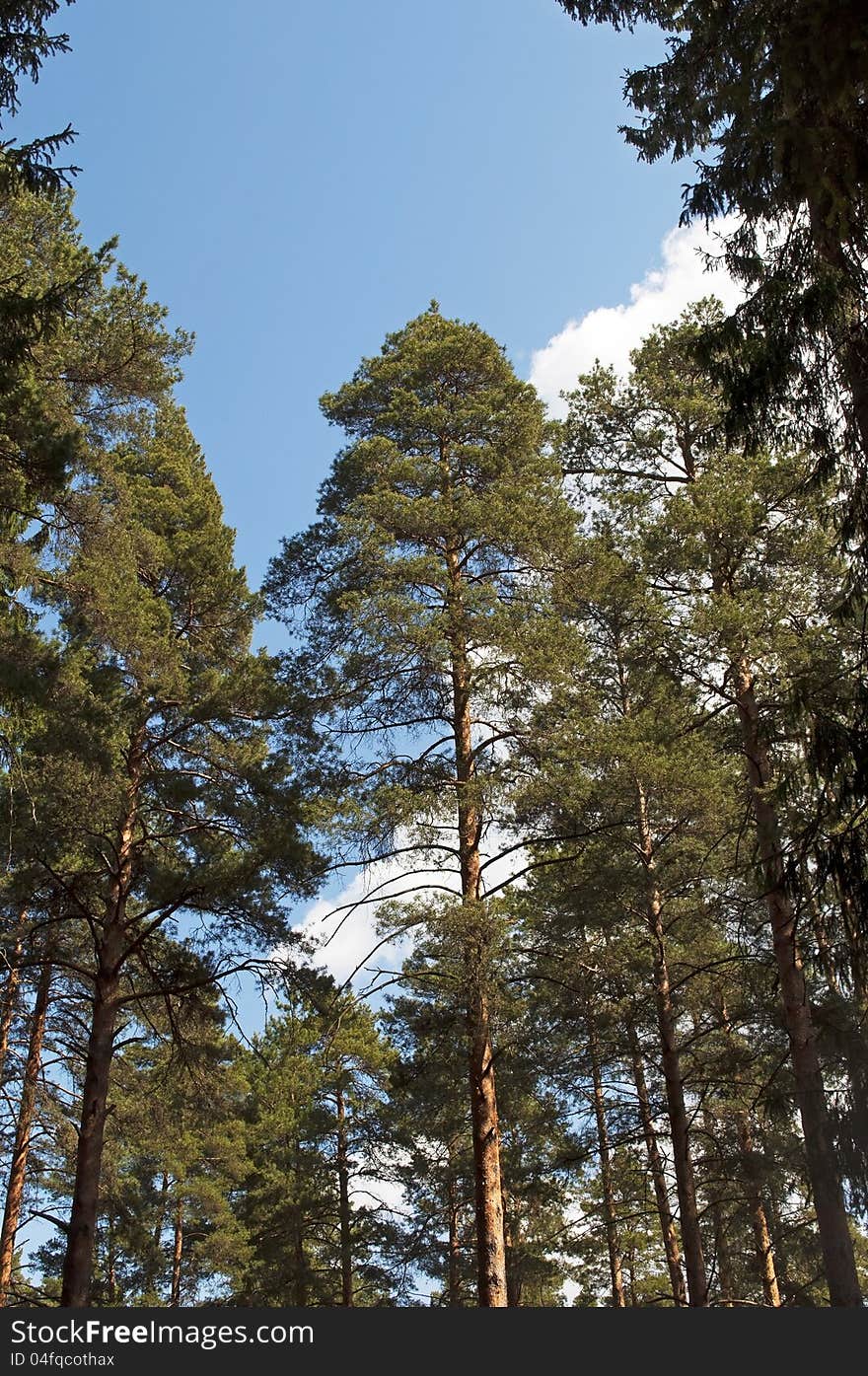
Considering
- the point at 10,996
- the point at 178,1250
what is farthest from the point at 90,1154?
the point at 178,1250

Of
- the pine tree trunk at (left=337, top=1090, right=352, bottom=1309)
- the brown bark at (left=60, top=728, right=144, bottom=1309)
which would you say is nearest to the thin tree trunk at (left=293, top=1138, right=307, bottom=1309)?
the pine tree trunk at (left=337, top=1090, right=352, bottom=1309)

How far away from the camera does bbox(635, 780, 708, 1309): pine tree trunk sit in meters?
13.8

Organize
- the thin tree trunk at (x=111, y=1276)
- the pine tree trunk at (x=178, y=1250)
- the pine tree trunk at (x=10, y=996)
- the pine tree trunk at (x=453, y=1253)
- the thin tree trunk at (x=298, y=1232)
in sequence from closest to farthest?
the pine tree trunk at (x=10, y=996) → the pine tree trunk at (x=453, y=1253) → the thin tree trunk at (x=111, y=1276) → the thin tree trunk at (x=298, y=1232) → the pine tree trunk at (x=178, y=1250)

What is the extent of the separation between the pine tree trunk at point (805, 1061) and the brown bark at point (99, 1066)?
7188mm

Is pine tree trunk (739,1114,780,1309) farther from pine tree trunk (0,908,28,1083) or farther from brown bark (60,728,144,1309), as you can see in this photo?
pine tree trunk (0,908,28,1083)

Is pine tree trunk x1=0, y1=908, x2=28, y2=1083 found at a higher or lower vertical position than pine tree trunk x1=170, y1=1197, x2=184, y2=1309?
higher

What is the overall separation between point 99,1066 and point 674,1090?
293 inches

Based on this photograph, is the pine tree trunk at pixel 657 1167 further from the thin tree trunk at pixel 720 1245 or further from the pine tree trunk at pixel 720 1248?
the pine tree trunk at pixel 720 1248

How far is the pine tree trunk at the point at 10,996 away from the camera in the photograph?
12.6 meters

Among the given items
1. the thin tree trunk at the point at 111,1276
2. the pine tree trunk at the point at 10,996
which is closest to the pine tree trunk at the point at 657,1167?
the pine tree trunk at the point at 10,996

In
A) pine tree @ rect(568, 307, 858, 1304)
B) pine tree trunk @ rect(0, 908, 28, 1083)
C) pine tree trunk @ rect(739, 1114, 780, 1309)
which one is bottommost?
pine tree trunk @ rect(739, 1114, 780, 1309)

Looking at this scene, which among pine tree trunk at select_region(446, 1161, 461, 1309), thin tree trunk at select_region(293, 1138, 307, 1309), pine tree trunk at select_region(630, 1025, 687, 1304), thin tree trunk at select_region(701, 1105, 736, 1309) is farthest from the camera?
thin tree trunk at select_region(293, 1138, 307, 1309)

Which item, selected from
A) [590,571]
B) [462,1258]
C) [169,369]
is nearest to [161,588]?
[169,369]

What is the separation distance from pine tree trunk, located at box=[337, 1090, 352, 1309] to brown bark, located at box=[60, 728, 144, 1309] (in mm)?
12363
